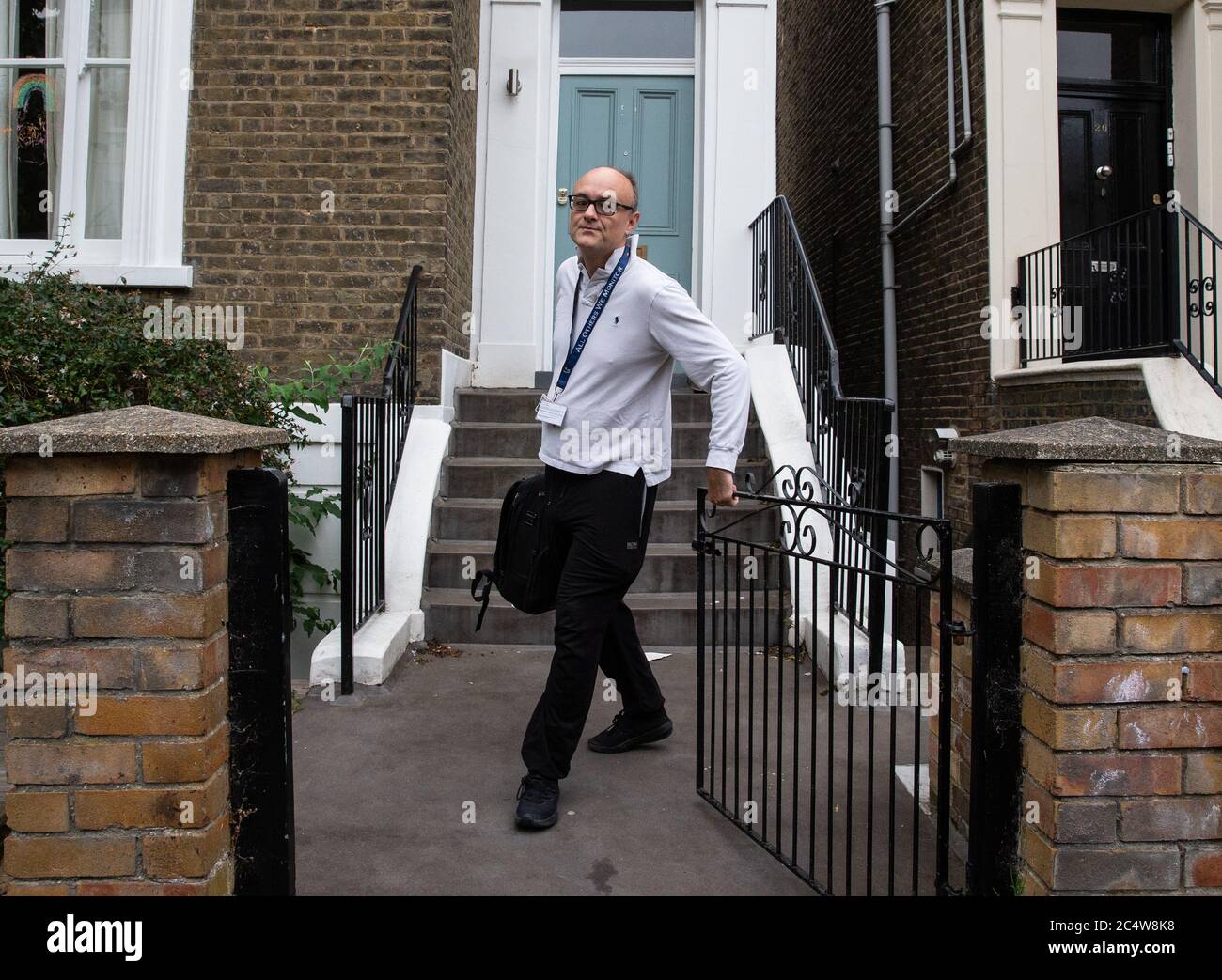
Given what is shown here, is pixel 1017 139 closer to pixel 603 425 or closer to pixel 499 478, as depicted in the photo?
pixel 499 478

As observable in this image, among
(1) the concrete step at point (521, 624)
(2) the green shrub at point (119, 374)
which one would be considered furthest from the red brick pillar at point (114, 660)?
(1) the concrete step at point (521, 624)

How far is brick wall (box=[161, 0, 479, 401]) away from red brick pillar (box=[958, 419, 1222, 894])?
498 cm

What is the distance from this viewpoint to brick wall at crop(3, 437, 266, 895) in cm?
200

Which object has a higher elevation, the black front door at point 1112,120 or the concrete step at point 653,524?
the black front door at point 1112,120

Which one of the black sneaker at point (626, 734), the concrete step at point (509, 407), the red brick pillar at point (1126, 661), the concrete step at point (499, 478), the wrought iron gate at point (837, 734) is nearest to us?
the red brick pillar at point (1126, 661)

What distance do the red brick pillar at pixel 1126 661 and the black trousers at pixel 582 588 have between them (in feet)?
4.24

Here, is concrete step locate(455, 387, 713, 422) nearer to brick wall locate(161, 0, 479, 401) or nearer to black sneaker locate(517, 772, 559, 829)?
brick wall locate(161, 0, 479, 401)

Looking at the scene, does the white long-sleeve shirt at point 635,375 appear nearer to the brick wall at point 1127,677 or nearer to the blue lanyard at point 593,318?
the blue lanyard at point 593,318

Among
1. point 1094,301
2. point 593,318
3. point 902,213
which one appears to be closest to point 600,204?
point 593,318

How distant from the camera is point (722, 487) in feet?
9.66

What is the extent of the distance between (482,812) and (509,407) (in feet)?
13.4

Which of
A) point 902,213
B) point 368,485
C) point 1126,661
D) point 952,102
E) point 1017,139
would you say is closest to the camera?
point 1126,661

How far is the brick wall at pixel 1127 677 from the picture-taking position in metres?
2.11
